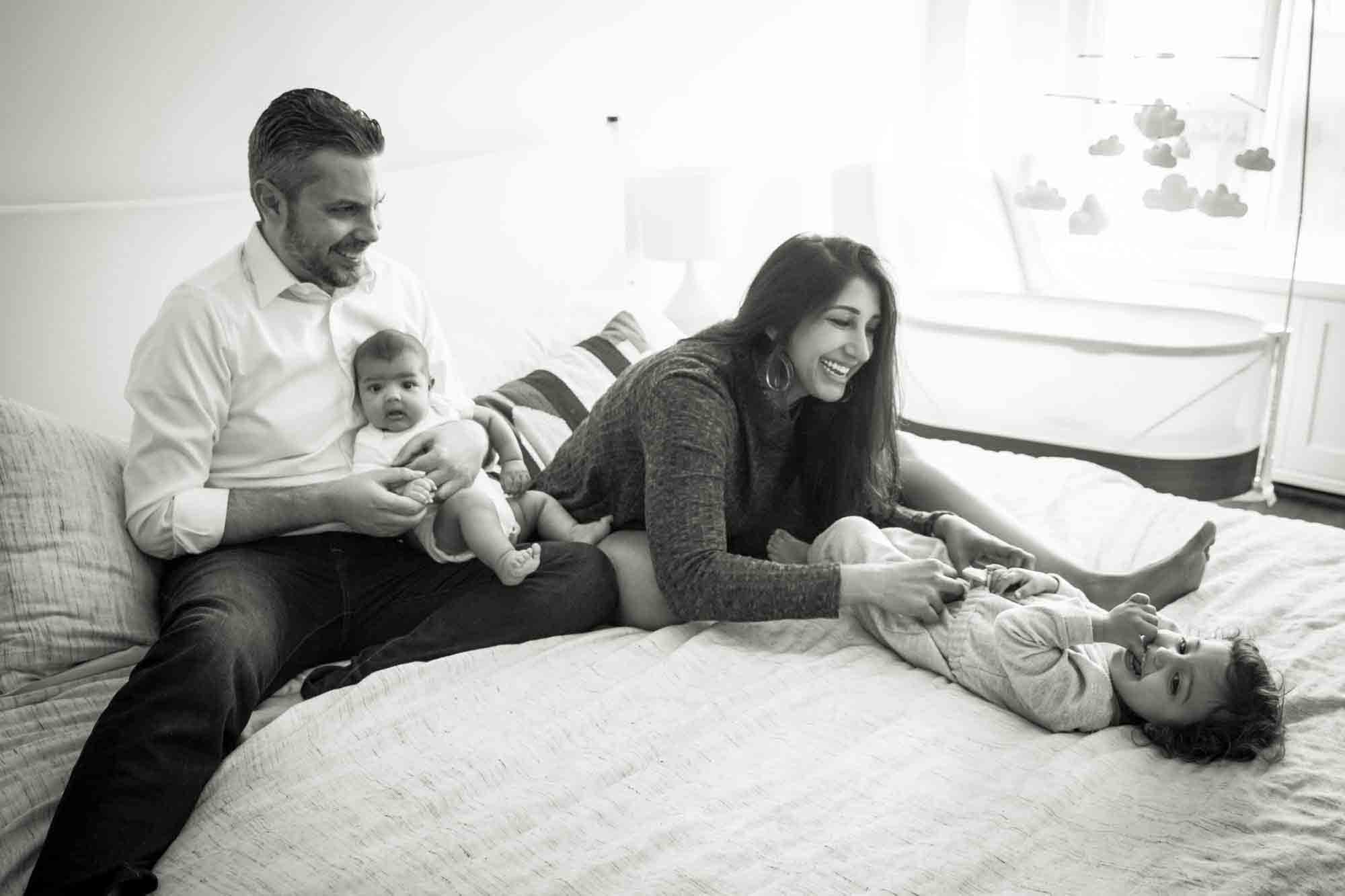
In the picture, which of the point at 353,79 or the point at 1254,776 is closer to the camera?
the point at 1254,776

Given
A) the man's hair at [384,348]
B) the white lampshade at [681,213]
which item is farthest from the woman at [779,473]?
the white lampshade at [681,213]

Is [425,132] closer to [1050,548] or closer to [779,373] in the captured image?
[779,373]

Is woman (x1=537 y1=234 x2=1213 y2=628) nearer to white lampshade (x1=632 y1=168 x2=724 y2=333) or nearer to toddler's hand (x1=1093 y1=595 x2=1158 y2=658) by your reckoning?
toddler's hand (x1=1093 y1=595 x2=1158 y2=658)

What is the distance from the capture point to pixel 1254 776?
4.47ft

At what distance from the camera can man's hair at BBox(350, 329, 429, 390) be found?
1769mm

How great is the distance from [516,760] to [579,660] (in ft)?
0.84

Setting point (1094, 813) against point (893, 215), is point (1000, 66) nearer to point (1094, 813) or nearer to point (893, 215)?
point (893, 215)

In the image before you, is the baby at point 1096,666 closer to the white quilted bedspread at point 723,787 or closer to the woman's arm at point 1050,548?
the white quilted bedspread at point 723,787

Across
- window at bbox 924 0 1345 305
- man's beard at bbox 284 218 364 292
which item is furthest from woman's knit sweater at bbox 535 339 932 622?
window at bbox 924 0 1345 305

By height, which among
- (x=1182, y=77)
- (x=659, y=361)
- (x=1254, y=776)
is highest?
(x=1182, y=77)

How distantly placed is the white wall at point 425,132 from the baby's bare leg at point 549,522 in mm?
408

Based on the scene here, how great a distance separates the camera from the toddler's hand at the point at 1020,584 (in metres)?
1.68

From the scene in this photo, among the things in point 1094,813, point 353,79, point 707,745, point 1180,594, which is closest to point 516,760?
point 707,745

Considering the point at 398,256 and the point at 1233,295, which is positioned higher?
the point at 398,256
